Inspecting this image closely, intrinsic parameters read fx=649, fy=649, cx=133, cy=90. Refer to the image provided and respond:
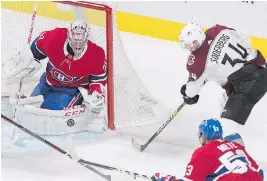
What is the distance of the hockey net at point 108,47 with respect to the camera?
12.1 ft

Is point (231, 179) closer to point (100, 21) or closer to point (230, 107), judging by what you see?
point (230, 107)

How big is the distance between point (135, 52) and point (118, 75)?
1557 mm

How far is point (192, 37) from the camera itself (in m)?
3.25

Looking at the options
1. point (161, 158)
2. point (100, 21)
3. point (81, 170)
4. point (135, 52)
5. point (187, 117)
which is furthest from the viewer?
point (135, 52)

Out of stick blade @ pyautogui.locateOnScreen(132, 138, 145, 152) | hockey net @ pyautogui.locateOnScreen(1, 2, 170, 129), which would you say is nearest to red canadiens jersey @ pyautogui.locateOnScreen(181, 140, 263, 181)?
stick blade @ pyautogui.locateOnScreen(132, 138, 145, 152)

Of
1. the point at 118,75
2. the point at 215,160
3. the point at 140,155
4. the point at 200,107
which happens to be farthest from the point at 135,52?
the point at 215,160

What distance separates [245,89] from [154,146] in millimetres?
648

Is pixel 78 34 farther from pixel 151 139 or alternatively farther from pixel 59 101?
pixel 151 139

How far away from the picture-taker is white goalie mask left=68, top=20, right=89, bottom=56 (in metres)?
3.43

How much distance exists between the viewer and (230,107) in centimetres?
322

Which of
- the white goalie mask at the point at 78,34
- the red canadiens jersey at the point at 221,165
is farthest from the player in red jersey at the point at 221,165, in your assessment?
the white goalie mask at the point at 78,34

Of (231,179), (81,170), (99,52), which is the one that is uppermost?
(99,52)

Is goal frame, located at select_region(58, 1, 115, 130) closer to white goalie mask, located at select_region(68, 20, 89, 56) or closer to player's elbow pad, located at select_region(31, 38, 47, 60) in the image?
white goalie mask, located at select_region(68, 20, 89, 56)

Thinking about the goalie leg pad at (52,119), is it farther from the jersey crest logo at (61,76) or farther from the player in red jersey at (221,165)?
the player in red jersey at (221,165)
